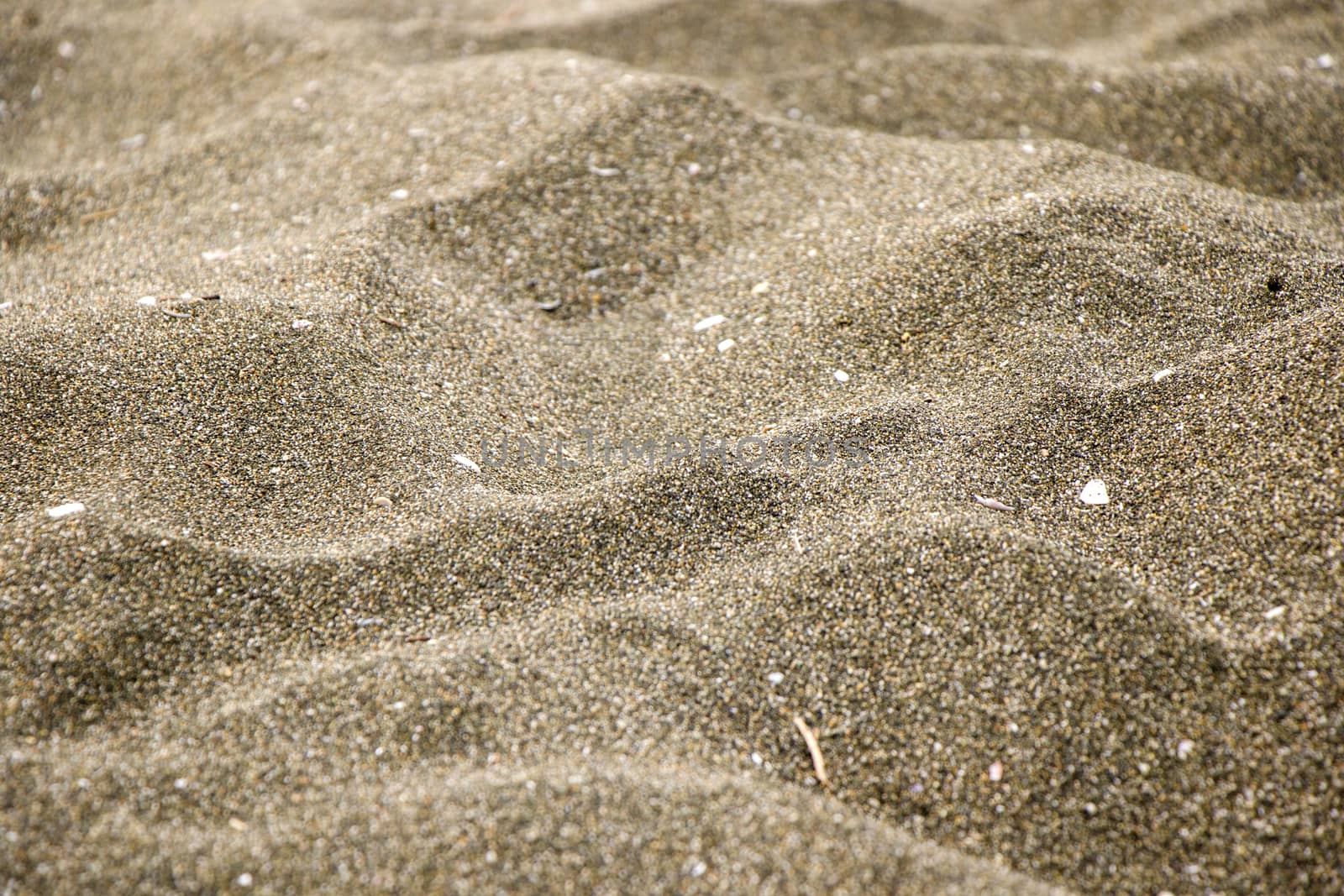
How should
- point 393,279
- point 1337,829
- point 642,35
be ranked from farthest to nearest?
1. point 642,35
2. point 393,279
3. point 1337,829

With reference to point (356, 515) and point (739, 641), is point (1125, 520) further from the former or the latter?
point (356, 515)

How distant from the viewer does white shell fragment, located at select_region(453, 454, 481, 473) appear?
231 centimetres

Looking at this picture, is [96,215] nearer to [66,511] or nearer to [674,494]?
[66,511]

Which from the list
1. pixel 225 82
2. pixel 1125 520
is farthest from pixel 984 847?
pixel 225 82

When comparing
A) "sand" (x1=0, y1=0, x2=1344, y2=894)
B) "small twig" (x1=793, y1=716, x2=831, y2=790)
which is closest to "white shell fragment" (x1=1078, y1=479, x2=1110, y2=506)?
"sand" (x1=0, y1=0, x2=1344, y2=894)

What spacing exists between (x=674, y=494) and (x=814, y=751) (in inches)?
27.8

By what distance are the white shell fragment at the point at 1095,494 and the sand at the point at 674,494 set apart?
0.03 metres

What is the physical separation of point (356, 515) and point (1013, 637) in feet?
4.92

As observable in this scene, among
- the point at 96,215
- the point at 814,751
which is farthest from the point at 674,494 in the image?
the point at 96,215

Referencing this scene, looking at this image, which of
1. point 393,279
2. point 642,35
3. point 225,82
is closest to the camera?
point 393,279

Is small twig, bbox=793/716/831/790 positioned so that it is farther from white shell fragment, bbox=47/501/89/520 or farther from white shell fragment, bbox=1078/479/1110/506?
white shell fragment, bbox=47/501/89/520

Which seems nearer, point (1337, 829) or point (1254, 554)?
point (1337, 829)

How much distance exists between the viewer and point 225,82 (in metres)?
3.87

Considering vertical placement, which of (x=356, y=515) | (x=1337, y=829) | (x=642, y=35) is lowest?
(x=1337, y=829)
